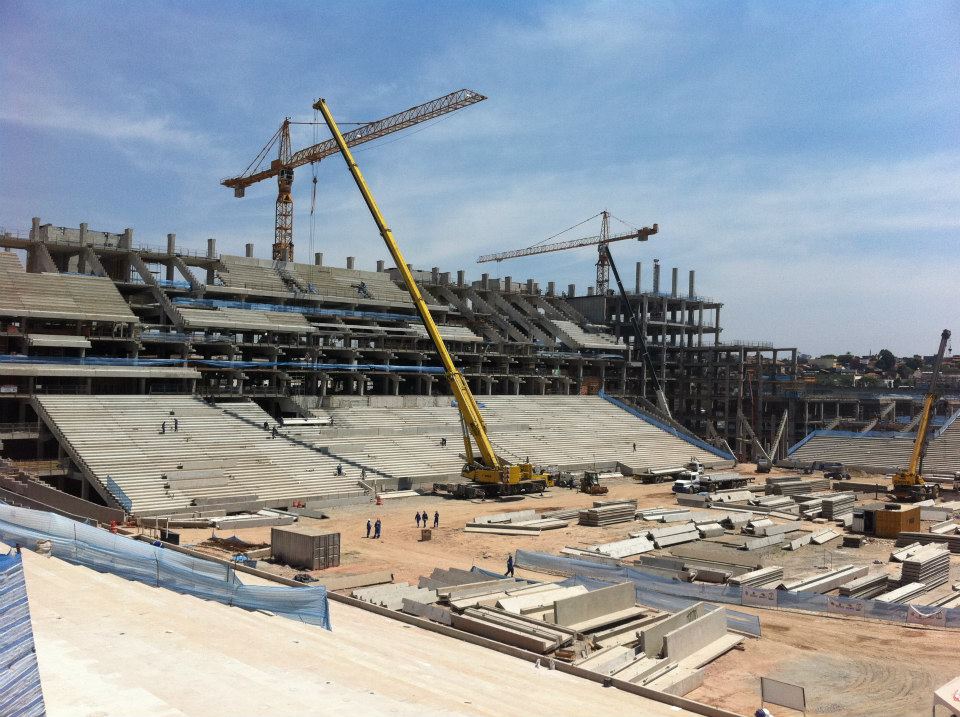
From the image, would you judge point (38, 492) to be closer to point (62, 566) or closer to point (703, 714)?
point (62, 566)

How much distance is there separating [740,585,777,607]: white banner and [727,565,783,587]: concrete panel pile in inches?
69.2

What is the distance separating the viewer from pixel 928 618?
70.1 feet

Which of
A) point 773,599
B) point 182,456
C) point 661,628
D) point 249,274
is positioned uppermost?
point 249,274

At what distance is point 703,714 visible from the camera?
13609 mm

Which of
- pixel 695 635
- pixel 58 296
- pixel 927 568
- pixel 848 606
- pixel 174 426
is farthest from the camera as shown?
pixel 58 296

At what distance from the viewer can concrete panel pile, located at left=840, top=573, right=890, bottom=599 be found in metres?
24.8

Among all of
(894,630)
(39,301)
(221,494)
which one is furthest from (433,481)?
(894,630)

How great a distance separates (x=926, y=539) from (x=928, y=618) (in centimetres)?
1445

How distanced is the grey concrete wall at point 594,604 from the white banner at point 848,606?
5981mm

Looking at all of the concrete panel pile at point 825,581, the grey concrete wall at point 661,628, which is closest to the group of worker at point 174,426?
the concrete panel pile at point 825,581

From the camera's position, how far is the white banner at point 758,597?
23.3 metres

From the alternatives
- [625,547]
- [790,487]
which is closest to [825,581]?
[625,547]

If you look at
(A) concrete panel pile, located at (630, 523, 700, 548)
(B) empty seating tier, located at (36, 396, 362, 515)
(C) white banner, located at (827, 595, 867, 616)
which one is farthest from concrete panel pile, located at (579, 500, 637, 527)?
(C) white banner, located at (827, 595, 867, 616)

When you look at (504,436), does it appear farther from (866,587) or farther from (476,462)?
(866,587)
